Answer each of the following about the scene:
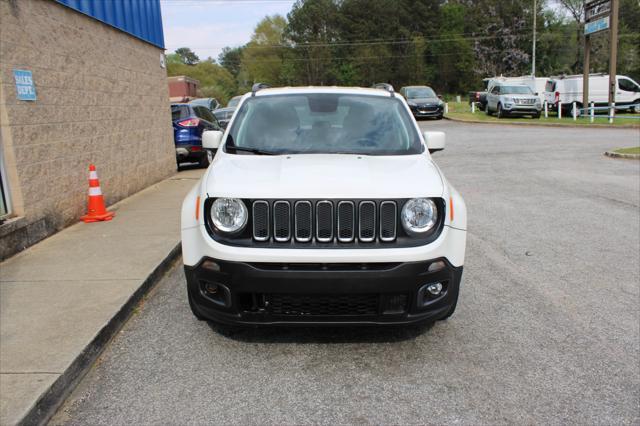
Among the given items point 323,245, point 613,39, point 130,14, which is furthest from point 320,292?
point 613,39

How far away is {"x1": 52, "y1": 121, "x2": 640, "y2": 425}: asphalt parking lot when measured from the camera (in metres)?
3.20

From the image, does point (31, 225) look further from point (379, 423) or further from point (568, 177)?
point (568, 177)

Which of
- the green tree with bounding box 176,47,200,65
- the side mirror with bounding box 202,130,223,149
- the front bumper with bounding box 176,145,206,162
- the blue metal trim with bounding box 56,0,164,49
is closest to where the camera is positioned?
the side mirror with bounding box 202,130,223,149

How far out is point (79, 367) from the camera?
3631mm

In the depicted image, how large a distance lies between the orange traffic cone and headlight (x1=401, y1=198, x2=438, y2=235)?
553 cm

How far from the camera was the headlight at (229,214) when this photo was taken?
3.63 metres

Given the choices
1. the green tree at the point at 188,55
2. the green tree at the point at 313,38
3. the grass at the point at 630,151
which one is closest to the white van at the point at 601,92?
the grass at the point at 630,151

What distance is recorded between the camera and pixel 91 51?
8.65 metres

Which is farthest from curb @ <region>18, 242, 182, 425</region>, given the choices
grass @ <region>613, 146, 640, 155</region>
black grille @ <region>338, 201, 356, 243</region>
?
grass @ <region>613, 146, 640, 155</region>

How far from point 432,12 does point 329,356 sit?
88.9m

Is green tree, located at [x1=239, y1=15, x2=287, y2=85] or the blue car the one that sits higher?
green tree, located at [x1=239, y1=15, x2=287, y2=85]

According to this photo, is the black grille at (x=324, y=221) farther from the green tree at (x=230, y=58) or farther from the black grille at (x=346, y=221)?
the green tree at (x=230, y=58)

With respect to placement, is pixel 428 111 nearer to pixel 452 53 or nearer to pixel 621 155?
pixel 621 155

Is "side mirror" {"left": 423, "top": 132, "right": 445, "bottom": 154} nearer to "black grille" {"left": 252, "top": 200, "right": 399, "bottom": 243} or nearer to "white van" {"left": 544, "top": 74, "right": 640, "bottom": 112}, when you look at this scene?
"black grille" {"left": 252, "top": 200, "right": 399, "bottom": 243}
